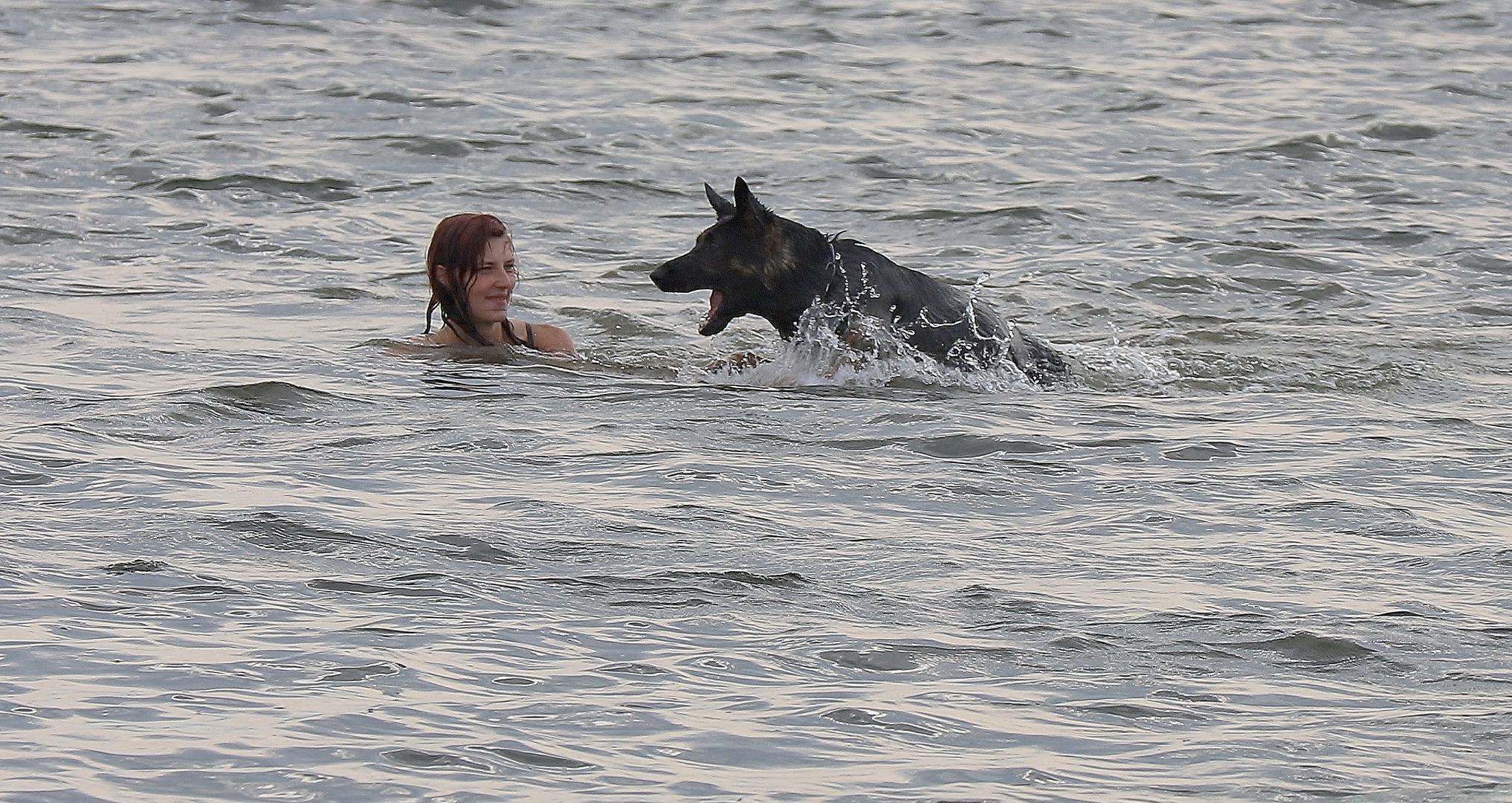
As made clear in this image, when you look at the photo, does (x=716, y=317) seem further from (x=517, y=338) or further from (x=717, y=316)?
(x=517, y=338)

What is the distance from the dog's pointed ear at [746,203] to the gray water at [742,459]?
0.67 meters

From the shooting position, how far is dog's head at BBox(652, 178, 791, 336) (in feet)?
29.6

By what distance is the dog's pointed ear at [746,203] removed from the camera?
8703 millimetres

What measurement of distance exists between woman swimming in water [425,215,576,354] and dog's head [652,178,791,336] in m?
0.95

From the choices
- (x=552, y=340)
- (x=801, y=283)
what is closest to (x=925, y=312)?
(x=801, y=283)

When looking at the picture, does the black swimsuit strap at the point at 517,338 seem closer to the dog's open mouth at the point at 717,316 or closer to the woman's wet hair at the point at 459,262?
the woman's wet hair at the point at 459,262

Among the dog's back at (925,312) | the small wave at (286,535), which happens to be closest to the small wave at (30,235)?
the dog's back at (925,312)

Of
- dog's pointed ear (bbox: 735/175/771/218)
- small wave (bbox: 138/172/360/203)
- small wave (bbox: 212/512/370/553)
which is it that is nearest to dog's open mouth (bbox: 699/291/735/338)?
dog's pointed ear (bbox: 735/175/771/218)

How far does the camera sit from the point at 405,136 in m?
16.0

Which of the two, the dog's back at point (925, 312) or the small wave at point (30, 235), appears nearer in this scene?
the dog's back at point (925, 312)

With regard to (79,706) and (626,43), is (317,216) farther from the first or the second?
(79,706)

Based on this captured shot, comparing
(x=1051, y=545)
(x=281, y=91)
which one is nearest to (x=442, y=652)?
(x=1051, y=545)

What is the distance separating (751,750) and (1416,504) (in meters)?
3.21

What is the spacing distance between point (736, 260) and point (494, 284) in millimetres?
1319
